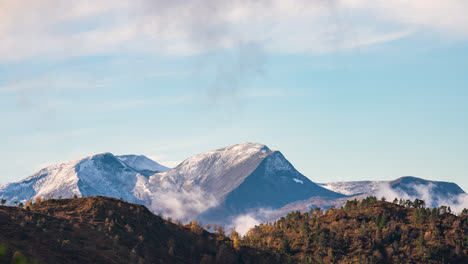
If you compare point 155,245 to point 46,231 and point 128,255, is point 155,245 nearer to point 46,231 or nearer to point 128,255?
point 128,255

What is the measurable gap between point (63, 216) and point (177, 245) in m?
39.8

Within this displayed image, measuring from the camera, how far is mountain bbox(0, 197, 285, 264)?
142000mm

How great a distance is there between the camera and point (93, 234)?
166000 mm

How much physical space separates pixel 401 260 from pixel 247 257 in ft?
185

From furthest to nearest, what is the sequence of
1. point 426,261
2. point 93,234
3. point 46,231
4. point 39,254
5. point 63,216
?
point 426,261, point 63,216, point 93,234, point 46,231, point 39,254

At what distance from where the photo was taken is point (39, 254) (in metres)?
134

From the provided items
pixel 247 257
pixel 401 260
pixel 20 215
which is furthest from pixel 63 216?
pixel 401 260

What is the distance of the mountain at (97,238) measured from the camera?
466 ft

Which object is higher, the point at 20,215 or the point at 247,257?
the point at 20,215

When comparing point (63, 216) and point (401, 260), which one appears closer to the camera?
point (63, 216)

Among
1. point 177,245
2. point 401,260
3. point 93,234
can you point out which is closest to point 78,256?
point 93,234

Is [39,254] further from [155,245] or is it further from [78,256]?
[155,245]

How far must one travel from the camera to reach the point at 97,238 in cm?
16325

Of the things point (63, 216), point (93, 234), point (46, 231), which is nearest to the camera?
point (46, 231)
